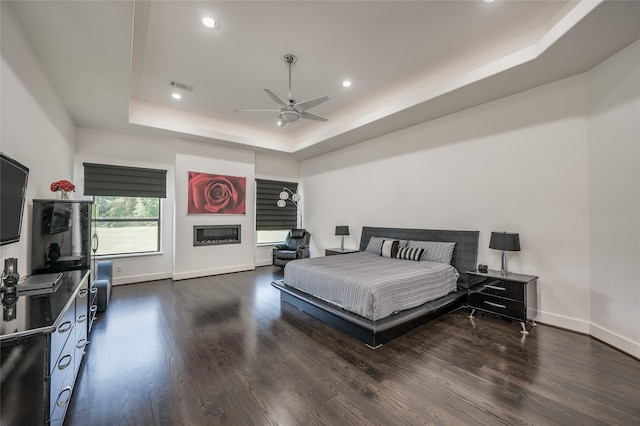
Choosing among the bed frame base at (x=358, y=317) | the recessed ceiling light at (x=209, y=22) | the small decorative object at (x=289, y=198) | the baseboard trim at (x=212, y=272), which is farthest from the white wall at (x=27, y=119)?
the small decorative object at (x=289, y=198)

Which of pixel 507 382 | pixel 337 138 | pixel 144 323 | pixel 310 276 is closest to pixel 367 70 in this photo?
pixel 337 138

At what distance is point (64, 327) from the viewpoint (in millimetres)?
1760

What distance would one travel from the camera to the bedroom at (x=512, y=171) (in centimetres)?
271

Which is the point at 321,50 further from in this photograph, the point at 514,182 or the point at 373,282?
the point at 514,182

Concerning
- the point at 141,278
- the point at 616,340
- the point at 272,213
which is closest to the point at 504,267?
the point at 616,340

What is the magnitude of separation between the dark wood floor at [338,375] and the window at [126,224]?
→ 238cm

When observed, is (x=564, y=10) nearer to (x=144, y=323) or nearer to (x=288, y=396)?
(x=288, y=396)

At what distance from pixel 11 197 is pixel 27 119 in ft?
3.28

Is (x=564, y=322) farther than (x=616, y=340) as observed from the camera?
Yes

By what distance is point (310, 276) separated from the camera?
12.0 ft

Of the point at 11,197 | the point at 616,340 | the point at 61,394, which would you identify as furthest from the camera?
the point at 616,340

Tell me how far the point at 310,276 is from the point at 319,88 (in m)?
3.04

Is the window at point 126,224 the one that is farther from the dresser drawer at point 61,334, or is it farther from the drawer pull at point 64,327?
the drawer pull at point 64,327

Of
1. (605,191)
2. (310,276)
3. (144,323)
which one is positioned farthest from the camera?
(310,276)
